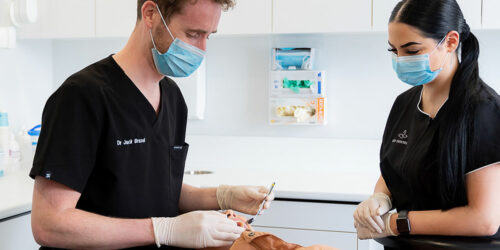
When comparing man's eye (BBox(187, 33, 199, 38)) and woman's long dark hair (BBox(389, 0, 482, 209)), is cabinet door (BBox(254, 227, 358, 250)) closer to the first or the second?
woman's long dark hair (BBox(389, 0, 482, 209))

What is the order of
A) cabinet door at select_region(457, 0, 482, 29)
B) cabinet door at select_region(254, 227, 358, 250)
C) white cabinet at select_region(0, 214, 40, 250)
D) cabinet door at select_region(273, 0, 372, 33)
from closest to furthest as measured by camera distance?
white cabinet at select_region(0, 214, 40, 250)
cabinet door at select_region(254, 227, 358, 250)
cabinet door at select_region(457, 0, 482, 29)
cabinet door at select_region(273, 0, 372, 33)

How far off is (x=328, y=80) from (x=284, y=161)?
0.51m

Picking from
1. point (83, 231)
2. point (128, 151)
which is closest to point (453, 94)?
point (128, 151)

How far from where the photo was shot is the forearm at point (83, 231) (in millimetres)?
1050

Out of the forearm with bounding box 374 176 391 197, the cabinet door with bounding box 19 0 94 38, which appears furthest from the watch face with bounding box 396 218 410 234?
the cabinet door with bounding box 19 0 94 38

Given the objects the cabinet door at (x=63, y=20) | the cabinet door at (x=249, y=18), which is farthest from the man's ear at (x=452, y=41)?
the cabinet door at (x=63, y=20)

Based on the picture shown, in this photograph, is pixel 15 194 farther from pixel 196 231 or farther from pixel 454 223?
pixel 454 223

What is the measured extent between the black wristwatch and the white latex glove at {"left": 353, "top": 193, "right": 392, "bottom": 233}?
0.09 metres

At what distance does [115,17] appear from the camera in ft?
8.57

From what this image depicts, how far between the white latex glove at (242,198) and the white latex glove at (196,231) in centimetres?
24

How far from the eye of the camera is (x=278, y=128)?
111 inches

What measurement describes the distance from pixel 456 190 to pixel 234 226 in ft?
1.98

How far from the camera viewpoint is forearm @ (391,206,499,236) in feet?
4.22

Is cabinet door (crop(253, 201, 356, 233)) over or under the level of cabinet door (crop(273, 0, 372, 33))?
under
